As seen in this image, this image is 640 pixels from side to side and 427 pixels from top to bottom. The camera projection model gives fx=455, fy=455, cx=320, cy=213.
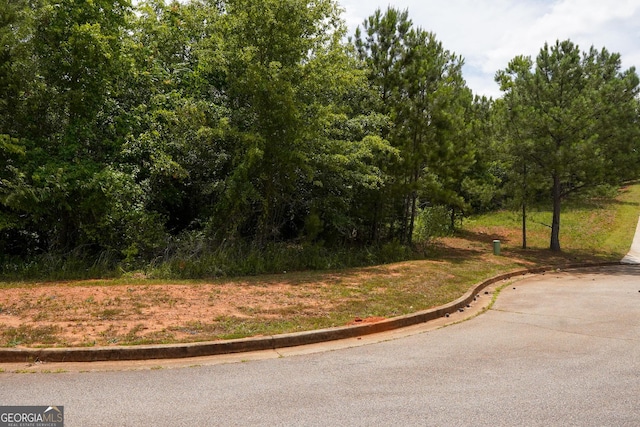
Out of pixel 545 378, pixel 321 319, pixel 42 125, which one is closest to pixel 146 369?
pixel 321 319

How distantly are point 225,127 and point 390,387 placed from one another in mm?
9723

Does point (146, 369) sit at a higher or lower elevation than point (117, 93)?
lower

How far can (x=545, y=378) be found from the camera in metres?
4.87

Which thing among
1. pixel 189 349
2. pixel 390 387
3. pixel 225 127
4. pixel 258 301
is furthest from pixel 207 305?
pixel 225 127

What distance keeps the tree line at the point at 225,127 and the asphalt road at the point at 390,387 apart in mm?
7544

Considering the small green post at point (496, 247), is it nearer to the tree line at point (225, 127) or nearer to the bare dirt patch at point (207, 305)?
the tree line at point (225, 127)

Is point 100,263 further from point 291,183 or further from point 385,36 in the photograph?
point 385,36

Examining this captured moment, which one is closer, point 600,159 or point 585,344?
point 585,344

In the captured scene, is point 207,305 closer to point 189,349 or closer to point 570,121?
point 189,349

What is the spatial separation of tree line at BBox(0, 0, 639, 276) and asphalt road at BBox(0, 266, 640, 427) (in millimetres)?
7544

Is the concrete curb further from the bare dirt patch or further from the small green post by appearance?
the small green post

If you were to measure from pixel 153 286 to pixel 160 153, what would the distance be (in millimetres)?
4532

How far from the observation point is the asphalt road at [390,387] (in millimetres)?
3877

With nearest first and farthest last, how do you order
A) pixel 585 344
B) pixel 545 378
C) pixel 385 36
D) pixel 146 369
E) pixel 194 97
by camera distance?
pixel 545 378 < pixel 146 369 < pixel 585 344 < pixel 194 97 < pixel 385 36
